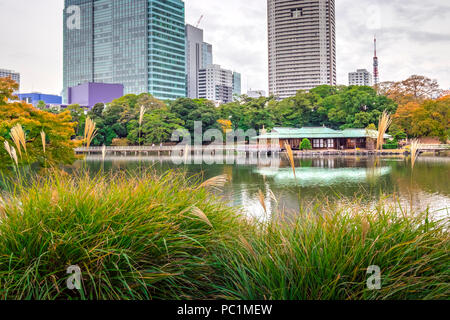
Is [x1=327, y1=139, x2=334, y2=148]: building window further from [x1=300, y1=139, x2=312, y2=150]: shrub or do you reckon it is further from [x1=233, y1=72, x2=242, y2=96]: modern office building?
[x1=233, y1=72, x2=242, y2=96]: modern office building

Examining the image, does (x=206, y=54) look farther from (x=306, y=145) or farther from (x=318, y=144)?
(x=306, y=145)

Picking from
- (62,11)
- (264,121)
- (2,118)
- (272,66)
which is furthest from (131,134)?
(62,11)

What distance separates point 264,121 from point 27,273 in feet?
137

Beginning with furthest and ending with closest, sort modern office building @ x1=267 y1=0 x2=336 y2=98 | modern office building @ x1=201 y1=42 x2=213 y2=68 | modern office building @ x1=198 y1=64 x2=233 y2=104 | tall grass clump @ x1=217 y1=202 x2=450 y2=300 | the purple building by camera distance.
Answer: modern office building @ x1=201 y1=42 x2=213 y2=68 < modern office building @ x1=198 y1=64 x2=233 y2=104 < modern office building @ x1=267 y1=0 x2=336 y2=98 < the purple building < tall grass clump @ x1=217 y1=202 x2=450 y2=300

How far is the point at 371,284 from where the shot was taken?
1729 millimetres

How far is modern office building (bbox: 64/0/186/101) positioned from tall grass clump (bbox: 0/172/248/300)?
269 feet

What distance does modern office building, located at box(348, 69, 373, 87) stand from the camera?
142000 millimetres

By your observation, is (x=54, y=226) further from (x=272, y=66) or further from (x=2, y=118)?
(x=272, y=66)

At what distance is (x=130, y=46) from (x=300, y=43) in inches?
1726

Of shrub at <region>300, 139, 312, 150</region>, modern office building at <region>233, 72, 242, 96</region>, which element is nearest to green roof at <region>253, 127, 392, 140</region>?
shrub at <region>300, 139, 312, 150</region>

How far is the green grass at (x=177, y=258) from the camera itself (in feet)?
5.80

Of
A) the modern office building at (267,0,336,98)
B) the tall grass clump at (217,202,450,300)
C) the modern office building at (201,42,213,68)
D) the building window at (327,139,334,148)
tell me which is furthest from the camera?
the modern office building at (201,42,213,68)

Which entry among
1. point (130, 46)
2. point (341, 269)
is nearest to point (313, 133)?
point (341, 269)

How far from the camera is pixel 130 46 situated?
84.8 m
